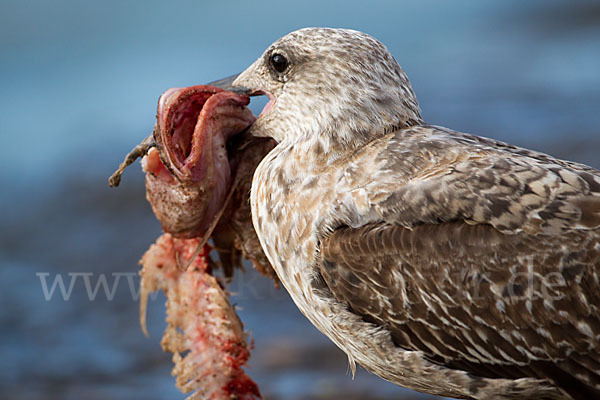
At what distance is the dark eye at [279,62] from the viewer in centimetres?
290

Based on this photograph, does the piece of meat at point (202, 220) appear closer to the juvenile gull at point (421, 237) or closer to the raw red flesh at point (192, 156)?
the raw red flesh at point (192, 156)

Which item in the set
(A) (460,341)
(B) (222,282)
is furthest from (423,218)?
(B) (222,282)

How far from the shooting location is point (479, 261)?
2426 millimetres

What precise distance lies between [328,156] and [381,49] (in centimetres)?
45

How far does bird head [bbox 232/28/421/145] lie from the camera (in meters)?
2.78

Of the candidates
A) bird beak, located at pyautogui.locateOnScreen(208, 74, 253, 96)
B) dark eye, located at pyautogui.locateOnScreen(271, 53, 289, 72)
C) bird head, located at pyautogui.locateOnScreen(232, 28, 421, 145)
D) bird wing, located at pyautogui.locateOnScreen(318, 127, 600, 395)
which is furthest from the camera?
bird beak, located at pyautogui.locateOnScreen(208, 74, 253, 96)

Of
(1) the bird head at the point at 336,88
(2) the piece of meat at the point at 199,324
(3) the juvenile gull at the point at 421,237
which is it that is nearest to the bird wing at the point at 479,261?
(3) the juvenile gull at the point at 421,237

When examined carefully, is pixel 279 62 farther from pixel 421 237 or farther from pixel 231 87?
pixel 421 237

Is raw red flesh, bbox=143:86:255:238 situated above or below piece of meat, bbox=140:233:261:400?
above

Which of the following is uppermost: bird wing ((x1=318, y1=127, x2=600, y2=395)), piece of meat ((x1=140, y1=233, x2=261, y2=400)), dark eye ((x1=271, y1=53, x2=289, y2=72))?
dark eye ((x1=271, y1=53, x2=289, y2=72))

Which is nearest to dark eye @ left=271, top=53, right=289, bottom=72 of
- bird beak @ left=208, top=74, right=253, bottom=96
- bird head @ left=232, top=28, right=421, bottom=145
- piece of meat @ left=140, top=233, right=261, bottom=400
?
bird head @ left=232, top=28, right=421, bottom=145

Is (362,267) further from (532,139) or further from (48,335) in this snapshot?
(532,139)

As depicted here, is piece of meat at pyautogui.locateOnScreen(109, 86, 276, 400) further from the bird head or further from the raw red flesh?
the bird head

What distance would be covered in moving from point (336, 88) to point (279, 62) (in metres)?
0.26
